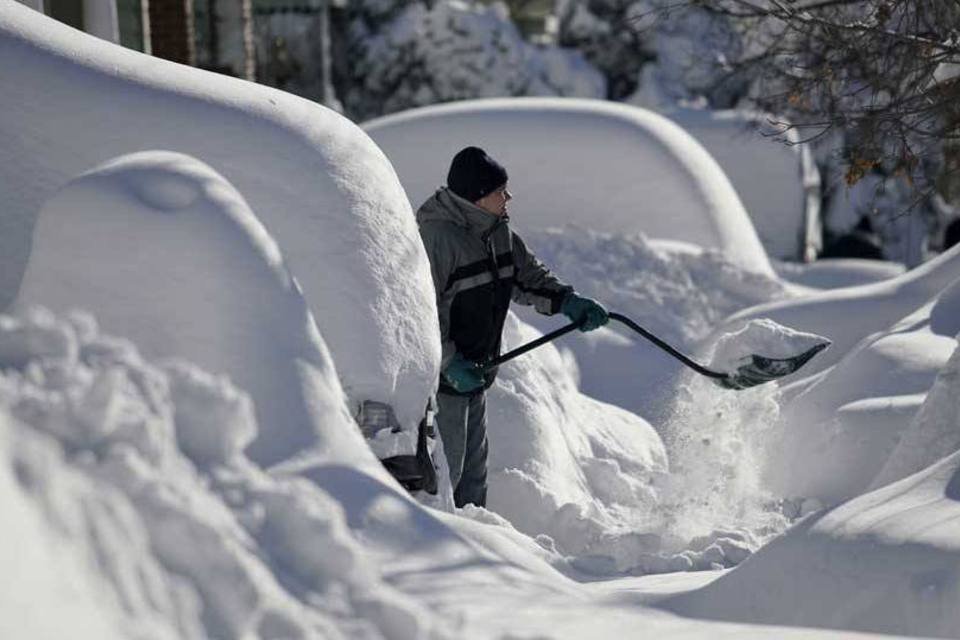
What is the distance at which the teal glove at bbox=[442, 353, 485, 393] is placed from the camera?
6.59m

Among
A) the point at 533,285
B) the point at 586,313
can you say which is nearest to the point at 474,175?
the point at 533,285

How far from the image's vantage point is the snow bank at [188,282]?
436 centimetres

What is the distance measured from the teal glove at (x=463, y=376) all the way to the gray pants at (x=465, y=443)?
8cm

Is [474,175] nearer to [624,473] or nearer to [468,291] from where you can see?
[468,291]

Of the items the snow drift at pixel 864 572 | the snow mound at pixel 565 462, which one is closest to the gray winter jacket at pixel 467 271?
the snow mound at pixel 565 462

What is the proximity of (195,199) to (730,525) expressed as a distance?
124 inches

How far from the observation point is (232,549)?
328cm

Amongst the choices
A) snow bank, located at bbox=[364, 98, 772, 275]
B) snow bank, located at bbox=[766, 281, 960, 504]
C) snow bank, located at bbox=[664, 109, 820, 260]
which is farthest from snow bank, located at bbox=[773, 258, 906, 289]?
snow bank, located at bbox=[766, 281, 960, 504]

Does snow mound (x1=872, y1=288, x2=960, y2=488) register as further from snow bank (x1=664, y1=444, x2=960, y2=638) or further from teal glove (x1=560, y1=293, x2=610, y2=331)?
teal glove (x1=560, y1=293, x2=610, y2=331)

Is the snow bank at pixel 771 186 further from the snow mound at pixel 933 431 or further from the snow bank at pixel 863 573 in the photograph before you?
the snow bank at pixel 863 573

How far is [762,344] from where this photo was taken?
808 cm

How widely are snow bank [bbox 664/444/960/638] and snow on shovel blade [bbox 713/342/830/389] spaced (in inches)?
112

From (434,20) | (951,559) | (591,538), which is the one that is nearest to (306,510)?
(951,559)

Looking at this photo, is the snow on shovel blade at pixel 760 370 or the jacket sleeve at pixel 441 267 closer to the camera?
the jacket sleeve at pixel 441 267
